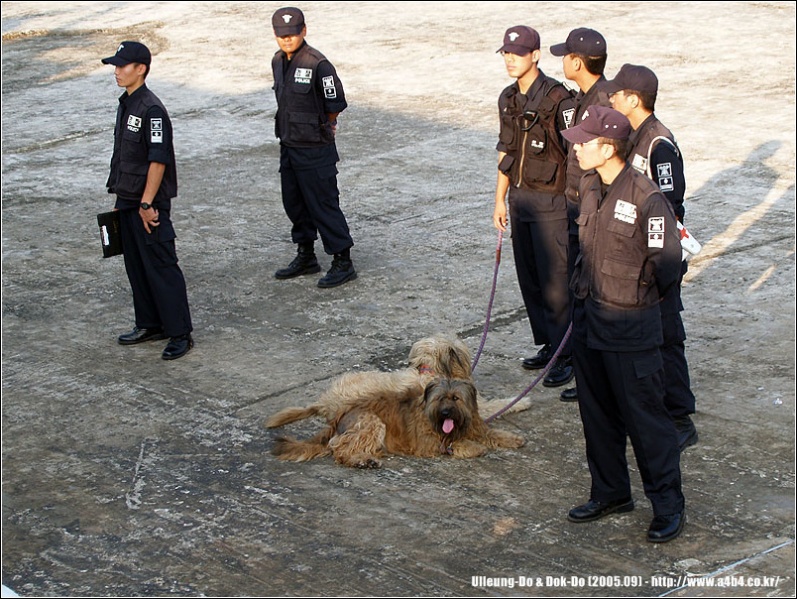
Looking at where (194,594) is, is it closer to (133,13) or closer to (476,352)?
(476,352)

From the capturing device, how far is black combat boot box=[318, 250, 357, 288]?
9719mm

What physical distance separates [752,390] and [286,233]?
16.6 ft

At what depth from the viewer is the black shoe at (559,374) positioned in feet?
25.2

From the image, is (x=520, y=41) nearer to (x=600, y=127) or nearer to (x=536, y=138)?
(x=536, y=138)

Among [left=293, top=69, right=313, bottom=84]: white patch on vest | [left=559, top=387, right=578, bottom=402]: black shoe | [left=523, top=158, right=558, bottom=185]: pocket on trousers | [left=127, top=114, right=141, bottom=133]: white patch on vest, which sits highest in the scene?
[left=293, top=69, right=313, bottom=84]: white patch on vest

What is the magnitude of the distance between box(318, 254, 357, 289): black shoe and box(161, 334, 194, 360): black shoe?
1.45 m

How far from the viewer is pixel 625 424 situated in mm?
5793

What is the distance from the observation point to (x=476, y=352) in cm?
825

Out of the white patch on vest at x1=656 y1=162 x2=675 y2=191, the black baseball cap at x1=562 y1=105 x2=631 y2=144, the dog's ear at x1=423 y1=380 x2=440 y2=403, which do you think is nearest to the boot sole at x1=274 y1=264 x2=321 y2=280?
the dog's ear at x1=423 y1=380 x2=440 y2=403

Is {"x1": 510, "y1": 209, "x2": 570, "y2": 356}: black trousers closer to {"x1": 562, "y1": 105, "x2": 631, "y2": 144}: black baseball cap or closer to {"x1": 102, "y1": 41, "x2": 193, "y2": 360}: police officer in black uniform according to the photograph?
{"x1": 562, "y1": 105, "x2": 631, "y2": 144}: black baseball cap

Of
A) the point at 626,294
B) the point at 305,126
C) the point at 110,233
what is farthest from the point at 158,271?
the point at 626,294

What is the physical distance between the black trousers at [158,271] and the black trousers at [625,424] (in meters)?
3.63

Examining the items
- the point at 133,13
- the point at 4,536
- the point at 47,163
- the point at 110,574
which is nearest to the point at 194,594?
the point at 110,574

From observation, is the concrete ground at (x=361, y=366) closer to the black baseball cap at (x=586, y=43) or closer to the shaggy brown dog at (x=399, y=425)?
the shaggy brown dog at (x=399, y=425)
